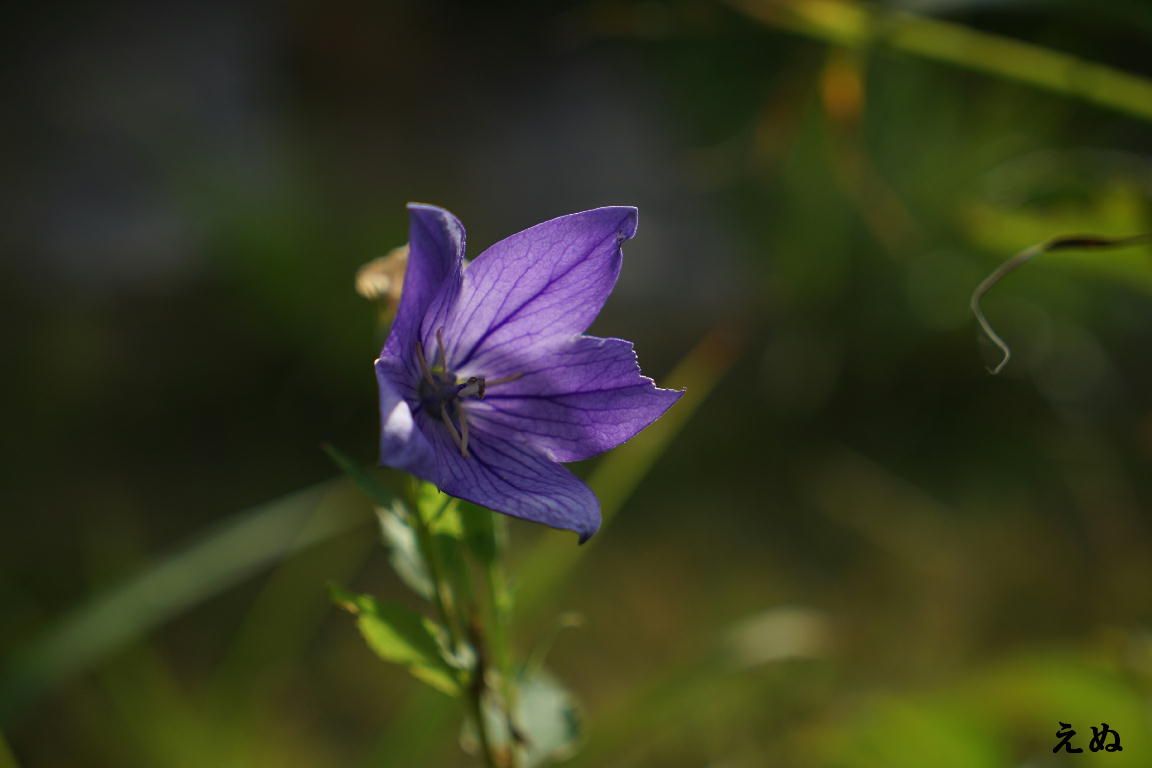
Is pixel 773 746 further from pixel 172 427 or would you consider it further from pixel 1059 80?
pixel 172 427

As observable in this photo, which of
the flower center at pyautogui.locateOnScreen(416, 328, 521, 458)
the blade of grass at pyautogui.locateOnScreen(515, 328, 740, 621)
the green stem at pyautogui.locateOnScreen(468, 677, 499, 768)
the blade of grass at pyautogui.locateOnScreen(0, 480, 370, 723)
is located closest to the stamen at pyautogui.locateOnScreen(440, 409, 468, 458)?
the flower center at pyautogui.locateOnScreen(416, 328, 521, 458)

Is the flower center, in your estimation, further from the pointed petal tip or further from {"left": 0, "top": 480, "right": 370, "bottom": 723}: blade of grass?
{"left": 0, "top": 480, "right": 370, "bottom": 723}: blade of grass

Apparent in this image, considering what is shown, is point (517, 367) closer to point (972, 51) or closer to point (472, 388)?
point (472, 388)

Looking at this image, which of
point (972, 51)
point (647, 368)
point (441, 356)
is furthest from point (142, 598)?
point (647, 368)

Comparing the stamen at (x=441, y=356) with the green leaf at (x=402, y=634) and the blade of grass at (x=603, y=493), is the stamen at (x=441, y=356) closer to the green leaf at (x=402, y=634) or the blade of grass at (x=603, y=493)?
the green leaf at (x=402, y=634)

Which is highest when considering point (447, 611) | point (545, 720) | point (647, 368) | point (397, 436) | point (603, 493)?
point (397, 436)

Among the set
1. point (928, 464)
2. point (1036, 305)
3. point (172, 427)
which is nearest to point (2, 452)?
point (172, 427)

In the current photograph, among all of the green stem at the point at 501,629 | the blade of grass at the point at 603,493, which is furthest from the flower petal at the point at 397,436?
the blade of grass at the point at 603,493
